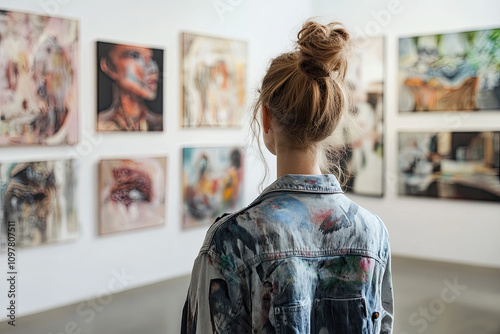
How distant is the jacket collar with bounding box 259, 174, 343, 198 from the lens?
5.55 feet

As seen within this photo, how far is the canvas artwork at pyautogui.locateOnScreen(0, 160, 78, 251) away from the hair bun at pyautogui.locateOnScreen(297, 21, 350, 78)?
4.26 metres

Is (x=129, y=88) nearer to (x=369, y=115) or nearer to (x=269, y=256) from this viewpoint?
(x=369, y=115)

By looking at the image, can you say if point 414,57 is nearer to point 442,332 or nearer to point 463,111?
point 463,111

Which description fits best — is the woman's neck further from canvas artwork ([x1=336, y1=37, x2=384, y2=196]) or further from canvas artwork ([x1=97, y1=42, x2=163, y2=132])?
canvas artwork ([x1=336, y1=37, x2=384, y2=196])

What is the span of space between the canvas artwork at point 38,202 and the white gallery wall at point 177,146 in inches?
3.9

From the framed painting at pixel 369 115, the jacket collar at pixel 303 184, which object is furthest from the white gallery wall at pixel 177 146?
the jacket collar at pixel 303 184

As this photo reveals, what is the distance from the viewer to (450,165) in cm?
798

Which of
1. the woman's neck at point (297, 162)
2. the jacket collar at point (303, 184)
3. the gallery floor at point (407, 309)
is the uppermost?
the woman's neck at point (297, 162)

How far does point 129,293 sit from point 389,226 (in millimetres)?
3754

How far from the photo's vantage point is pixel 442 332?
18.3ft

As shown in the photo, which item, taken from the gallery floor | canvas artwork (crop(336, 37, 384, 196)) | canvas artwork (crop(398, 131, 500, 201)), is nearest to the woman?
the gallery floor

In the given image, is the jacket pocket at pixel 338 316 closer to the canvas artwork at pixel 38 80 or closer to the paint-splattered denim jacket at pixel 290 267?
the paint-splattered denim jacket at pixel 290 267

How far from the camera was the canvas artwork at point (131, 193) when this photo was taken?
630cm

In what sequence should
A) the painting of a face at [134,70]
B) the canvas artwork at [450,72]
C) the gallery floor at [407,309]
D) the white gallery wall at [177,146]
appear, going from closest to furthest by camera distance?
the gallery floor at [407,309] → the white gallery wall at [177,146] → the painting of a face at [134,70] → the canvas artwork at [450,72]
